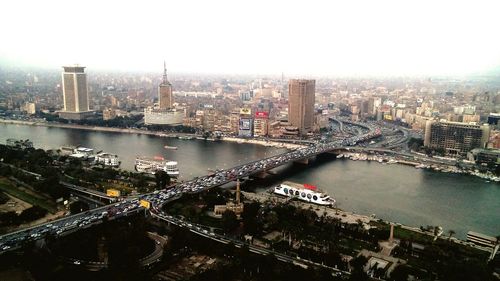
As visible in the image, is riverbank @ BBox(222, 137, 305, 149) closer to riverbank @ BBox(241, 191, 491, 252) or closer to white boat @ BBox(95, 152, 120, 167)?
white boat @ BBox(95, 152, 120, 167)

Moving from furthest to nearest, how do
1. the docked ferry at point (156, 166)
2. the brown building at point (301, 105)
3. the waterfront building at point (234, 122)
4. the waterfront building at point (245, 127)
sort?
the waterfront building at point (234, 122)
the brown building at point (301, 105)
the waterfront building at point (245, 127)
the docked ferry at point (156, 166)

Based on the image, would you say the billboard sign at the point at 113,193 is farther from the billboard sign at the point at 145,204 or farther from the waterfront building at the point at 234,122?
the waterfront building at the point at 234,122

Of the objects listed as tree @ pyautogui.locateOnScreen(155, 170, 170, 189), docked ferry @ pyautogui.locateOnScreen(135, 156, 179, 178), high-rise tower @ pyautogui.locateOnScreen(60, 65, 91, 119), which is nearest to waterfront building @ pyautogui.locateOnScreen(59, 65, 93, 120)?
high-rise tower @ pyautogui.locateOnScreen(60, 65, 91, 119)

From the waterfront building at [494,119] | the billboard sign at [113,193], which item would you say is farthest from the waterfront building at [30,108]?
the waterfront building at [494,119]

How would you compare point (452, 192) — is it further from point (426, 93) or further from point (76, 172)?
point (426, 93)

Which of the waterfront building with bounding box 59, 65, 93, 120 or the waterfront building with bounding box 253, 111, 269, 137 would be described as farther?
the waterfront building with bounding box 59, 65, 93, 120

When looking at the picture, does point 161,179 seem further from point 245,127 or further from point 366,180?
point 245,127

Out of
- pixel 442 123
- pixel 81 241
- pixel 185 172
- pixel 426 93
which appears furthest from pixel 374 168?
pixel 426 93
